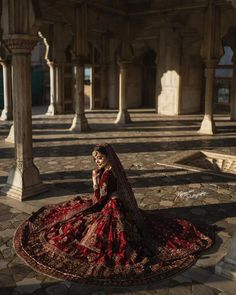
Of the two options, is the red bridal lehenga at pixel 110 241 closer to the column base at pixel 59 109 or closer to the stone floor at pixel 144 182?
the stone floor at pixel 144 182

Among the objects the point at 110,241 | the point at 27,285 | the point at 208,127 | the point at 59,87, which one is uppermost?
the point at 59,87

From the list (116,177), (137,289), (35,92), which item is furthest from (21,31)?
(35,92)

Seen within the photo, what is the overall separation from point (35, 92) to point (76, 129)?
11792mm

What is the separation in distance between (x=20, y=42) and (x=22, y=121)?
1245mm

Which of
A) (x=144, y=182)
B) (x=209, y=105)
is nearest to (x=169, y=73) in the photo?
(x=209, y=105)

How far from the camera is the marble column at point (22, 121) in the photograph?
605cm


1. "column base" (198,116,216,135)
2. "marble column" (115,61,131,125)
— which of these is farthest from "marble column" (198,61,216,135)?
"marble column" (115,61,131,125)

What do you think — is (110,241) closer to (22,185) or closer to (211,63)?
(22,185)

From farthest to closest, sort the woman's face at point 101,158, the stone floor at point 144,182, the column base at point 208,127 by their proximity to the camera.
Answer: the column base at point 208,127 < the woman's face at point 101,158 < the stone floor at point 144,182

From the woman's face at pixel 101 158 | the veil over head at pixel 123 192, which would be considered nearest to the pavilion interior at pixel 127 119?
the veil over head at pixel 123 192

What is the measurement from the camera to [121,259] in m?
3.98

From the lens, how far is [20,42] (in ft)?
19.6

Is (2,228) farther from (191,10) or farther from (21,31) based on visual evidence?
(191,10)

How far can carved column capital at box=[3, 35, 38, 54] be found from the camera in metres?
5.95
